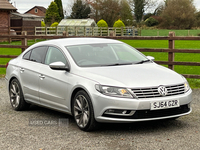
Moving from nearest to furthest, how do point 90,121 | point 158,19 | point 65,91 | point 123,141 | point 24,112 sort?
1. point 123,141
2. point 90,121
3. point 65,91
4. point 24,112
5. point 158,19

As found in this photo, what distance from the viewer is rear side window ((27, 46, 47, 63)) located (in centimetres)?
740

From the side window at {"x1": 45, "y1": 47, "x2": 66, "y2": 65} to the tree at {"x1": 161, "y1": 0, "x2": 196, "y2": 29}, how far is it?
73786 mm

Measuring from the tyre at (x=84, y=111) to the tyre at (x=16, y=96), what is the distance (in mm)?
1893

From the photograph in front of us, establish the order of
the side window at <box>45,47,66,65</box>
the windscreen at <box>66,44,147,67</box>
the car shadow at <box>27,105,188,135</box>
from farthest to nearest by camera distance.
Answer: the side window at <box>45,47,66,65</box> < the windscreen at <box>66,44,147,67</box> < the car shadow at <box>27,105,188,135</box>

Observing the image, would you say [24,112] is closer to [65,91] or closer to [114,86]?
[65,91]

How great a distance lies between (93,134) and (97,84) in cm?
77

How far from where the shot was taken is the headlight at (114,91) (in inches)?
219

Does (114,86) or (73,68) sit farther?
(73,68)

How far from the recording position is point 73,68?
251 inches

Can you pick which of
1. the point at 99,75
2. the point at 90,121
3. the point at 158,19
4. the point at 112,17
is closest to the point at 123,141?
the point at 90,121

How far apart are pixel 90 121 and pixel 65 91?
79 cm

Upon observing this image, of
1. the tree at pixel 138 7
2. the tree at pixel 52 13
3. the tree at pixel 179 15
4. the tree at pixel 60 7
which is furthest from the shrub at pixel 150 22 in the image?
the tree at pixel 52 13

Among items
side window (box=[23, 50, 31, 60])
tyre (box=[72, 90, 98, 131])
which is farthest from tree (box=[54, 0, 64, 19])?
tyre (box=[72, 90, 98, 131])

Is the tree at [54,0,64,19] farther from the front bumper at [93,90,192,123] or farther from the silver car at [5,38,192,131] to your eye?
the front bumper at [93,90,192,123]
